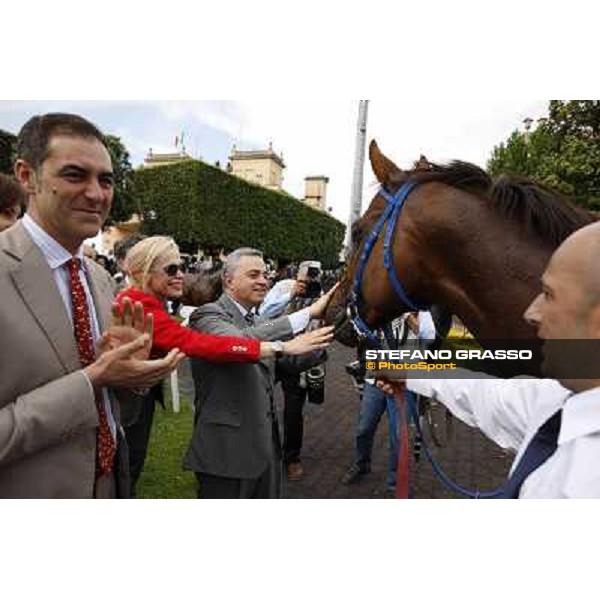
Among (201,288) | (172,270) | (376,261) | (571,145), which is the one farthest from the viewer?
(201,288)

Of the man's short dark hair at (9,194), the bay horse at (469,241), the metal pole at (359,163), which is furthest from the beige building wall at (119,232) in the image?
the bay horse at (469,241)

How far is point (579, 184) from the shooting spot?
2.79 meters

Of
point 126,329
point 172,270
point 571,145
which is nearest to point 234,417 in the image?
point 172,270

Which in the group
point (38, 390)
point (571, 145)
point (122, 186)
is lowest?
point (38, 390)

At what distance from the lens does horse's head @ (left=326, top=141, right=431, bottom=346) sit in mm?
1980

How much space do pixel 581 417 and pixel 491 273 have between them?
792 mm

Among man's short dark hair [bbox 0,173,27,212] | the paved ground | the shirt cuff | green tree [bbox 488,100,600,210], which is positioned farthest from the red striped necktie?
the paved ground

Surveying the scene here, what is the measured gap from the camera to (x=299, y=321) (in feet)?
7.64

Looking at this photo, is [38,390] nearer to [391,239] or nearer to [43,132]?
[43,132]

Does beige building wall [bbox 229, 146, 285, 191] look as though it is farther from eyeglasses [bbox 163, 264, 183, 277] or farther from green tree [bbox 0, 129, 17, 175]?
green tree [bbox 0, 129, 17, 175]

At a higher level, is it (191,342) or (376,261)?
(376,261)

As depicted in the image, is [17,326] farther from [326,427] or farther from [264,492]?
[326,427]

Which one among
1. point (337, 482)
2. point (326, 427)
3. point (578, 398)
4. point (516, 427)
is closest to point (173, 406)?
point (326, 427)
